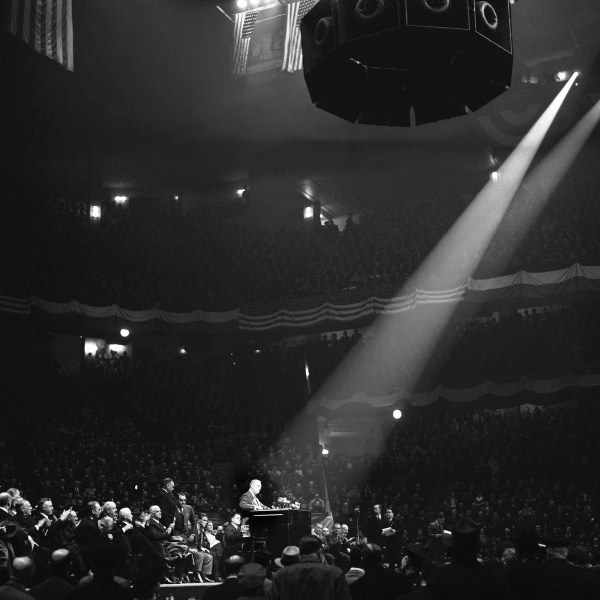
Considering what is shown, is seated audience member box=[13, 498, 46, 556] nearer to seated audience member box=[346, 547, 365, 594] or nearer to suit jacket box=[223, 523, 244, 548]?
suit jacket box=[223, 523, 244, 548]

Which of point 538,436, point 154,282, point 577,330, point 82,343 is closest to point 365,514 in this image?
point 538,436

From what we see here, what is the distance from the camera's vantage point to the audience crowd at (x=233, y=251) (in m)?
29.5

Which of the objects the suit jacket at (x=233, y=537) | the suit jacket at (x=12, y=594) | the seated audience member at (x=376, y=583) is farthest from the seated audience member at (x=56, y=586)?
the suit jacket at (x=233, y=537)

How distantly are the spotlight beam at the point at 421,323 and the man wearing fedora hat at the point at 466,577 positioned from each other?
23067 millimetres

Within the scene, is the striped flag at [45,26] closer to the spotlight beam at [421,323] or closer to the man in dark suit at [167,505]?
the man in dark suit at [167,505]

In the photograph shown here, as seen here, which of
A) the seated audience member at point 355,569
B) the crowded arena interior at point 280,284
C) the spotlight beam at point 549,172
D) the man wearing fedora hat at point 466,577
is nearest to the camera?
the man wearing fedora hat at point 466,577

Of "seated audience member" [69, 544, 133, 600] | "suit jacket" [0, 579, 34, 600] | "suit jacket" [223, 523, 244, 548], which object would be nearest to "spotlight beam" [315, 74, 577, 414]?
"suit jacket" [223, 523, 244, 548]

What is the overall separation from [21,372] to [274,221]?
14965 millimetres

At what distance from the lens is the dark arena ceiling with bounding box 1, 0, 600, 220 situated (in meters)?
25.5

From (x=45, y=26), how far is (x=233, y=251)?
57.4ft

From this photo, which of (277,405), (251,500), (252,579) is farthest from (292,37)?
(252,579)

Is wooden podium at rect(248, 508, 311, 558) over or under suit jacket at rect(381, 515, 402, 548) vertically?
over

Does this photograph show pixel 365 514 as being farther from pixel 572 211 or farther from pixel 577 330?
pixel 572 211

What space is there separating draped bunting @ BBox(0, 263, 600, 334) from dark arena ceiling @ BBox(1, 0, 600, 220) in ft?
21.6
